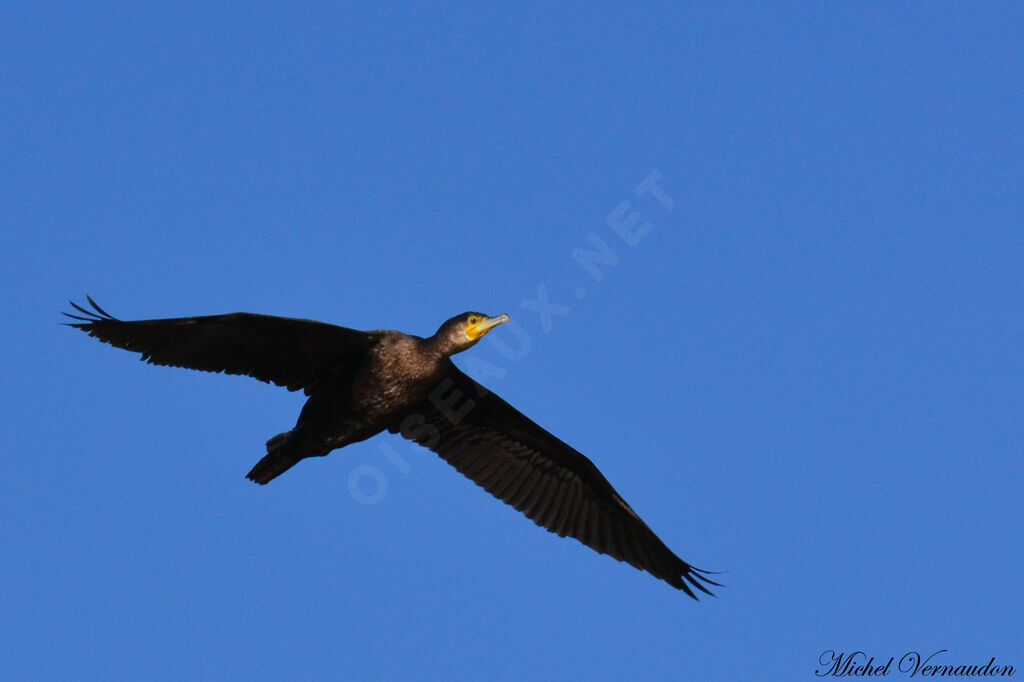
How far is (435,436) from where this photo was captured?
15.2m

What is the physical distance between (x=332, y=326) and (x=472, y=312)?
1480 mm

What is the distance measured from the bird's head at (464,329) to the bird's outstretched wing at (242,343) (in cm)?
80

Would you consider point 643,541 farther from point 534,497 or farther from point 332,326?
point 332,326

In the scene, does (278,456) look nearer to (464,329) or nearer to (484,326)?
(464,329)

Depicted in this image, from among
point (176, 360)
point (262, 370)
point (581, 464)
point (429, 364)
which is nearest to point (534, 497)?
point (581, 464)

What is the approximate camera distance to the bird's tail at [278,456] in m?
13.7

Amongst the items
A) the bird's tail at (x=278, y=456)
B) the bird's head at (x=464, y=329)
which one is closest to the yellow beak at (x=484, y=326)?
the bird's head at (x=464, y=329)

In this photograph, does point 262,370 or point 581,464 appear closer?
point 262,370

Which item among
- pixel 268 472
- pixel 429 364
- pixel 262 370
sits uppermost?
pixel 429 364

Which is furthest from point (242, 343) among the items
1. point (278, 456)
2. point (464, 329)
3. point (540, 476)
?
point (540, 476)

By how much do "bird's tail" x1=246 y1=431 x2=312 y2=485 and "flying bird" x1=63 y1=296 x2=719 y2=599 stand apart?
0.01 m

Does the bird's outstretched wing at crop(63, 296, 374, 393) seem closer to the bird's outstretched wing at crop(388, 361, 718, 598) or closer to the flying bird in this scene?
the flying bird

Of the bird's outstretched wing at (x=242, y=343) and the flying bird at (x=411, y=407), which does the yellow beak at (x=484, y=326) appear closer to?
the flying bird at (x=411, y=407)

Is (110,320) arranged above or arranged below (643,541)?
below
